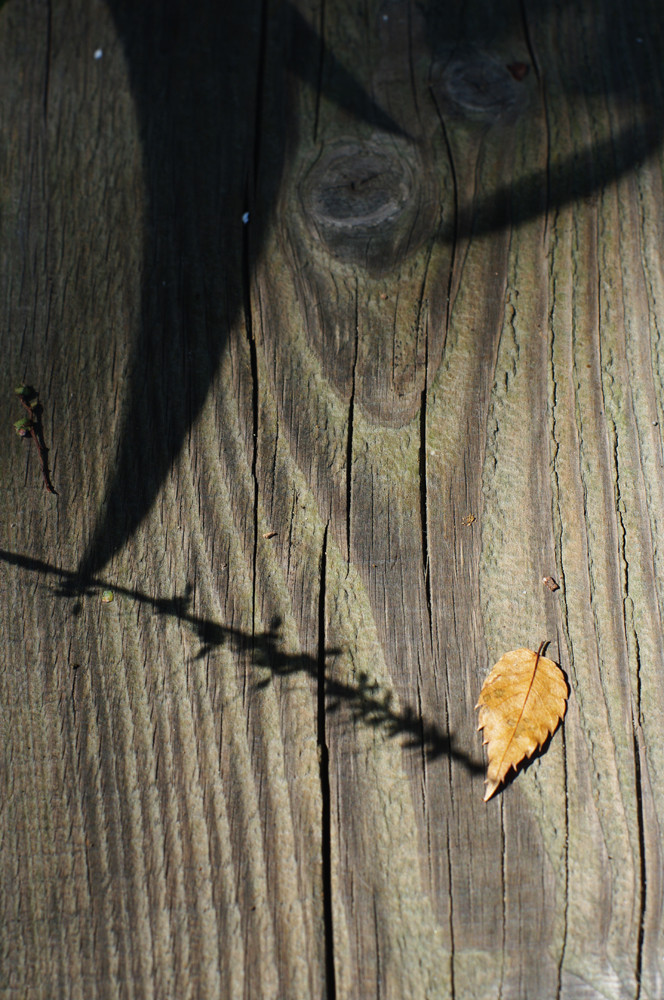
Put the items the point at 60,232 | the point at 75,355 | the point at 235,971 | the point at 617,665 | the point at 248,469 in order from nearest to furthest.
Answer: the point at 235,971, the point at 617,665, the point at 248,469, the point at 75,355, the point at 60,232

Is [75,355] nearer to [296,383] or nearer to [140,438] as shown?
[140,438]

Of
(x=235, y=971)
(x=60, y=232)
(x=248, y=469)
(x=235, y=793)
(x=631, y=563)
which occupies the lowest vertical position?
(x=235, y=971)

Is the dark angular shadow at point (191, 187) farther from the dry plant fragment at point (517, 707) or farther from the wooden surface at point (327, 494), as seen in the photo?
the dry plant fragment at point (517, 707)

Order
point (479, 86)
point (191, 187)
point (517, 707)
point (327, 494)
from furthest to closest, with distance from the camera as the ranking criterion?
point (479, 86), point (191, 187), point (327, 494), point (517, 707)

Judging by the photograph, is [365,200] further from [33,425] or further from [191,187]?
[33,425]

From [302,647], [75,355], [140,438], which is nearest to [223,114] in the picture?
[75,355]

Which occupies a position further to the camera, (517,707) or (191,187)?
(191,187)

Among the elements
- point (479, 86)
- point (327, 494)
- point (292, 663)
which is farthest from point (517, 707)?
point (479, 86)
